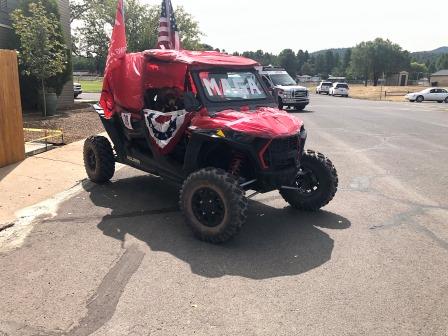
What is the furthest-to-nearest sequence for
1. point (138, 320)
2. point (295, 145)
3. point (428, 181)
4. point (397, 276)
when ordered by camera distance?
point (428, 181) → point (295, 145) → point (397, 276) → point (138, 320)

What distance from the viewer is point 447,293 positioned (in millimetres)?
3889

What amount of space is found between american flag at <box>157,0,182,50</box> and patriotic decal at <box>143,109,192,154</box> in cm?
539

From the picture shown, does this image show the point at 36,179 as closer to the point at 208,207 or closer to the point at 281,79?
the point at 208,207

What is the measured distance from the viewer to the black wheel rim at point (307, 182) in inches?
240

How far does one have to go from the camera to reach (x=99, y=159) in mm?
7188

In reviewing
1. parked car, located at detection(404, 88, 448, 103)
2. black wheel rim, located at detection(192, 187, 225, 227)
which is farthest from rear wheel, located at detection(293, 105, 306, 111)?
parked car, located at detection(404, 88, 448, 103)

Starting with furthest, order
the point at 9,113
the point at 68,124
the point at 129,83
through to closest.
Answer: the point at 68,124 → the point at 9,113 → the point at 129,83

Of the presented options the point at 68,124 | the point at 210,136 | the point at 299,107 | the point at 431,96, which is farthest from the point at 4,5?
the point at 431,96

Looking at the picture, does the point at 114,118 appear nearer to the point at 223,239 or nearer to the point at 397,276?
the point at 223,239

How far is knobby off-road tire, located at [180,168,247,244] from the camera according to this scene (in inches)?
186

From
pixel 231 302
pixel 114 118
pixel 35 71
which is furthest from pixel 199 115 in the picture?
pixel 35 71

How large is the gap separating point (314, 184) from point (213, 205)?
181cm

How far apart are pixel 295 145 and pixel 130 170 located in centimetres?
425

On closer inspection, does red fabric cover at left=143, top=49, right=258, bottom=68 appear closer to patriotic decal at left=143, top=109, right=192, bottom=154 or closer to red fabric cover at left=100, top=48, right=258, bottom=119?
red fabric cover at left=100, top=48, right=258, bottom=119
